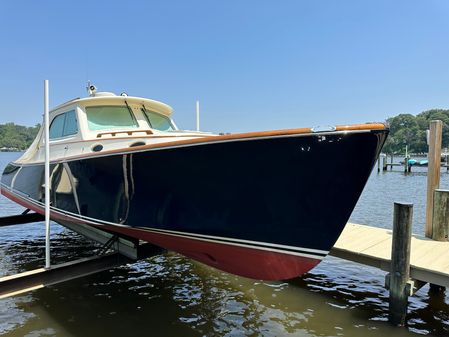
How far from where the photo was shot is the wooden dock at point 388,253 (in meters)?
4.50

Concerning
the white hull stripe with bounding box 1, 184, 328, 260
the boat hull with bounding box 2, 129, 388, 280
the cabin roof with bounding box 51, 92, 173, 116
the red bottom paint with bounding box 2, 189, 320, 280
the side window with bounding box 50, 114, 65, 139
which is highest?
the cabin roof with bounding box 51, 92, 173, 116

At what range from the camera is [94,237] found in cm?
665

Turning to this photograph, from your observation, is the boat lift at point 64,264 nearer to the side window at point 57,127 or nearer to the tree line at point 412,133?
the side window at point 57,127

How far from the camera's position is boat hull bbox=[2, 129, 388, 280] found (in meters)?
3.27

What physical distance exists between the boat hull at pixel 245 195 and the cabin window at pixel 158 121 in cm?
172

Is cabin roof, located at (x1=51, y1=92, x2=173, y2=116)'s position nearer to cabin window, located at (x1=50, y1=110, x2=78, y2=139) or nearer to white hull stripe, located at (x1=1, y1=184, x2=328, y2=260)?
cabin window, located at (x1=50, y1=110, x2=78, y2=139)

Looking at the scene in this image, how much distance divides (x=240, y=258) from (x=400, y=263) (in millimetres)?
2166

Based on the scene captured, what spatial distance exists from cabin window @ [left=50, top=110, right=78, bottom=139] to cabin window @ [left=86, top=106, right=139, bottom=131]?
300mm

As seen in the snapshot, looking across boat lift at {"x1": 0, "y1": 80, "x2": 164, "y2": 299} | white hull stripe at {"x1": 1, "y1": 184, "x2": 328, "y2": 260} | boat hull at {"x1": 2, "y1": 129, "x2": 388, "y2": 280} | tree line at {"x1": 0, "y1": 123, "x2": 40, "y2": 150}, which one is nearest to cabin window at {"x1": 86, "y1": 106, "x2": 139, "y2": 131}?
boat lift at {"x1": 0, "y1": 80, "x2": 164, "y2": 299}

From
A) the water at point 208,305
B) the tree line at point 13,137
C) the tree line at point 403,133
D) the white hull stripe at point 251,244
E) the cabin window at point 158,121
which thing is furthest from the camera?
the tree line at point 13,137

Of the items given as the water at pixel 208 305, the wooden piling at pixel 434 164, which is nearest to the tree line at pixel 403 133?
the wooden piling at pixel 434 164

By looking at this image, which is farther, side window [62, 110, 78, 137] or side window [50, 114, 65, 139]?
side window [50, 114, 65, 139]

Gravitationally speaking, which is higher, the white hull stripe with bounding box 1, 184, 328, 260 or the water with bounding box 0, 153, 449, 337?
the white hull stripe with bounding box 1, 184, 328, 260

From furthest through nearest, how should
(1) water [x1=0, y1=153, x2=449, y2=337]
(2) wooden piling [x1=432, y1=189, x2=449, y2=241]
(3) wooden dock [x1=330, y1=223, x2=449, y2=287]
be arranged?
(2) wooden piling [x1=432, y1=189, x2=449, y2=241] → (1) water [x1=0, y1=153, x2=449, y2=337] → (3) wooden dock [x1=330, y1=223, x2=449, y2=287]
